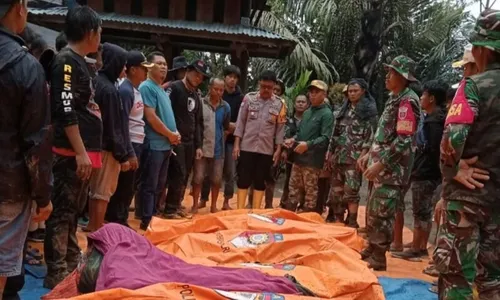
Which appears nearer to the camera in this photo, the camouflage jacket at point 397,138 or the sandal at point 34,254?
the sandal at point 34,254

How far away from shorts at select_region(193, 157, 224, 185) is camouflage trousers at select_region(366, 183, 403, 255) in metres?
2.87

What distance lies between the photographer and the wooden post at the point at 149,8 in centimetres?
1044

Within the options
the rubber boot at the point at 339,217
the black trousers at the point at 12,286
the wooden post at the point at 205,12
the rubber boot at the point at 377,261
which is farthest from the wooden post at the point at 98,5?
the black trousers at the point at 12,286

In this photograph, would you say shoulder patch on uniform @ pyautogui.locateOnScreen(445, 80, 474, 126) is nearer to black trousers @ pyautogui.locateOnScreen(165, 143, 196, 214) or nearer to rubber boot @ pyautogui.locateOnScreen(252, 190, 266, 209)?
black trousers @ pyautogui.locateOnScreen(165, 143, 196, 214)

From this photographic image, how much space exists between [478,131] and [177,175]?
439 cm

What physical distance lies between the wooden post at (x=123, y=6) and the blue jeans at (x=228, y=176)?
4371 millimetres

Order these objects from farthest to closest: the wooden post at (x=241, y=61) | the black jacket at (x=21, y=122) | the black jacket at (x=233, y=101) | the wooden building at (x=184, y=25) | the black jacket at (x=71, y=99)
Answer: the wooden post at (x=241, y=61) → the wooden building at (x=184, y=25) → the black jacket at (x=233, y=101) → the black jacket at (x=71, y=99) → the black jacket at (x=21, y=122)

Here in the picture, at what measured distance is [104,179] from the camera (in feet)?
15.1

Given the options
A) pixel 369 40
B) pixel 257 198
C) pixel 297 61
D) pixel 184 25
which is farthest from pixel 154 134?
pixel 297 61

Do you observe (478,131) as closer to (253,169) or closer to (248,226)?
(248,226)

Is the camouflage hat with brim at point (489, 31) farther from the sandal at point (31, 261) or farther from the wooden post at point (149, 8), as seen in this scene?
the wooden post at point (149, 8)

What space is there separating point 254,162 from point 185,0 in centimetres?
486

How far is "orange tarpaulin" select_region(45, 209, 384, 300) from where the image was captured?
3.14m

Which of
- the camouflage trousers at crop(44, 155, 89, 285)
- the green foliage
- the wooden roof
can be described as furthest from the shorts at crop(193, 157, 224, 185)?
the green foliage
